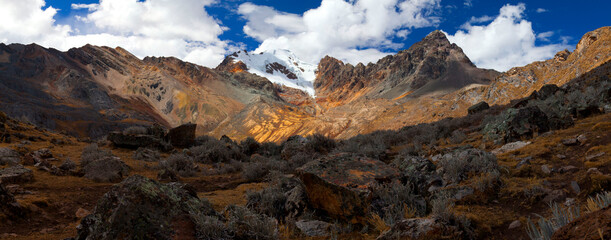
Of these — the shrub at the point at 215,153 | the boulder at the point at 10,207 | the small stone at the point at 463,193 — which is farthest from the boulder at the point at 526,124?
the boulder at the point at 10,207

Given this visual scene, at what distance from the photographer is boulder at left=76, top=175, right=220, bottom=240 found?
2.71m

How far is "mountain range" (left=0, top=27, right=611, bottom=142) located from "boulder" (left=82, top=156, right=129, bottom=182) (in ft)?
110

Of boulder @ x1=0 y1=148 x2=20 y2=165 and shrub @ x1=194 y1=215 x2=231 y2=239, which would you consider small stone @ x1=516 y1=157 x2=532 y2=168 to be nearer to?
shrub @ x1=194 y1=215 x2=231 y2=239

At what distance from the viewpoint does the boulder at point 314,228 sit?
3956 mm

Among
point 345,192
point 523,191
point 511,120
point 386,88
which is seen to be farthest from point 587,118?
point 386,88

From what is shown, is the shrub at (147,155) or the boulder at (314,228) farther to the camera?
the shrub at (147,155)

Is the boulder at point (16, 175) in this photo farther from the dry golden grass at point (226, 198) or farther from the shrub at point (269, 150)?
the shrub at point (269, 150)

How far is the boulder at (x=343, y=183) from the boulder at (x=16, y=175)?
6982mm

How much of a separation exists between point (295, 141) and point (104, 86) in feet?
313

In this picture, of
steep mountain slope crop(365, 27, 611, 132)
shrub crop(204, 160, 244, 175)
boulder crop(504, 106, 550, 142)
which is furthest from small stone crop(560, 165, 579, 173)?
steep mountain slope crop(365, 27, 611, 132)

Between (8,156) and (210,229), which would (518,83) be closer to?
(210,229)

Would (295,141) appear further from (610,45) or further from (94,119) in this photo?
(94,119)

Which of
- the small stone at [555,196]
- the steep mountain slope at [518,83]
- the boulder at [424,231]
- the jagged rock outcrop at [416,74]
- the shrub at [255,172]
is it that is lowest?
the shrub at [255,172]

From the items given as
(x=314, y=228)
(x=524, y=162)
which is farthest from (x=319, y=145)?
(x=314, y=228)
